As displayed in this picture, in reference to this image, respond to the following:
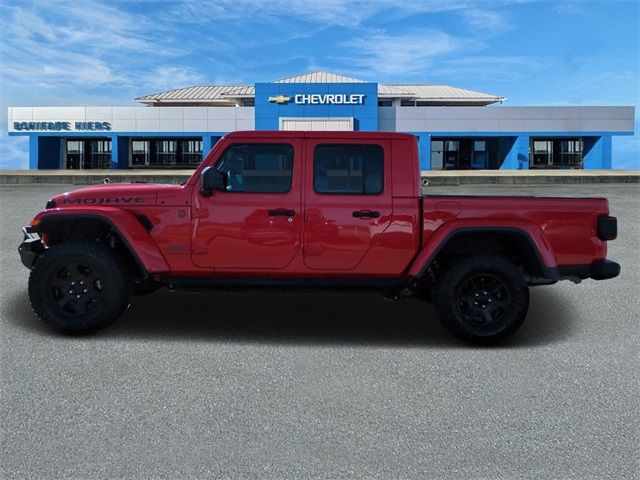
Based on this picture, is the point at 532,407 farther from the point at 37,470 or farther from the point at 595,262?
the point at 37,470

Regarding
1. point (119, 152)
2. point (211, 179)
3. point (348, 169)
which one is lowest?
point (211, 179)

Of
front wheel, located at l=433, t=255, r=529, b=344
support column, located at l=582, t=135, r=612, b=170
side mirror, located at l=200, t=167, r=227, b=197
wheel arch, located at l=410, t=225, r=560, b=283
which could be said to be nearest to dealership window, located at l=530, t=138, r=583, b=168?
support column, located at l=582, t=135, r=612, b=170

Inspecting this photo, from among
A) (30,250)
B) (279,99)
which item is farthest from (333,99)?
(30,250)

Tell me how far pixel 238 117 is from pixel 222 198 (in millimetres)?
49142

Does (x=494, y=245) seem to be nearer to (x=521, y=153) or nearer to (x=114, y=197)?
(x=114, y=197)

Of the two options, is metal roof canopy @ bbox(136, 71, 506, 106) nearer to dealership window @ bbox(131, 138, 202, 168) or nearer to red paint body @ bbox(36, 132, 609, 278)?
dealership window @ bbox(131, 138, 202, 168)

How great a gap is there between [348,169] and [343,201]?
1.13 feet

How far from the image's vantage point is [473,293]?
588cm

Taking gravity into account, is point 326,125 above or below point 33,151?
above

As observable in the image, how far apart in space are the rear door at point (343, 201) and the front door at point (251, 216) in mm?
138

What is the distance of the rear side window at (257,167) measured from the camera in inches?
235

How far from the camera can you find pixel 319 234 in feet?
19.2

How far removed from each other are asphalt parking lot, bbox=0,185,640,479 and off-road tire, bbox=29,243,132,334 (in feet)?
0.61

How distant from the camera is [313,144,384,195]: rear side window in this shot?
5.98m
